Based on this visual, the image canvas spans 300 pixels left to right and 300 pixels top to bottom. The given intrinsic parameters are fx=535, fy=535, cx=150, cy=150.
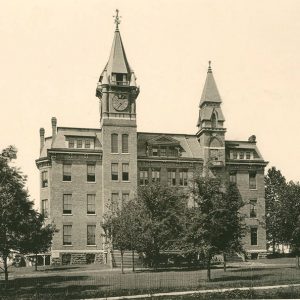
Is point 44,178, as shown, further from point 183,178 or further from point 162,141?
point 183,178

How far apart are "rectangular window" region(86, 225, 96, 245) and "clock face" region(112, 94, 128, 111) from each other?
42.6 feet

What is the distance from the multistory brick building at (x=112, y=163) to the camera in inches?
2216

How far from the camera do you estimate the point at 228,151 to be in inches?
2448

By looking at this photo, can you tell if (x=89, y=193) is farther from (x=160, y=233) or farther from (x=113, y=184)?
(x=160, y=233)

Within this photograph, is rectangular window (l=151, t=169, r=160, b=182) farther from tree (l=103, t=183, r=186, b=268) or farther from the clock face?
tree (l=103, t=183, r=186, b=268)

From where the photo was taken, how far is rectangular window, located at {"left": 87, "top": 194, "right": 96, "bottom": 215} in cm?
5722

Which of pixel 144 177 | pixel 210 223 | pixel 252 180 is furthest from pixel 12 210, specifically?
pixel 252 180

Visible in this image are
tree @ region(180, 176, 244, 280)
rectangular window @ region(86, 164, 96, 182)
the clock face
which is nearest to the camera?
tree @ region(180, 176, 244, 280)

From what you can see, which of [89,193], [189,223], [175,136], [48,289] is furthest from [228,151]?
[48,289]

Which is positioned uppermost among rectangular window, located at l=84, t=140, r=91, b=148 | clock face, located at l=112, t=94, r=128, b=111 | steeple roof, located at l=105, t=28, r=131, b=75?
steeple roof, located at l=105, t=28, r=131, b=75

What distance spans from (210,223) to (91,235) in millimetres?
26478

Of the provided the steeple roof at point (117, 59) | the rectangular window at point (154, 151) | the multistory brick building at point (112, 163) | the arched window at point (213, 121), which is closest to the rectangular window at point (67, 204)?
the multistory brick building at point (112, 163)

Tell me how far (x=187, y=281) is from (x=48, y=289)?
8108 mm

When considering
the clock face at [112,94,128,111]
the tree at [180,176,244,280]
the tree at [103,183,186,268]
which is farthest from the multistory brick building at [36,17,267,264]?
the tree at [180,176,244,280]
